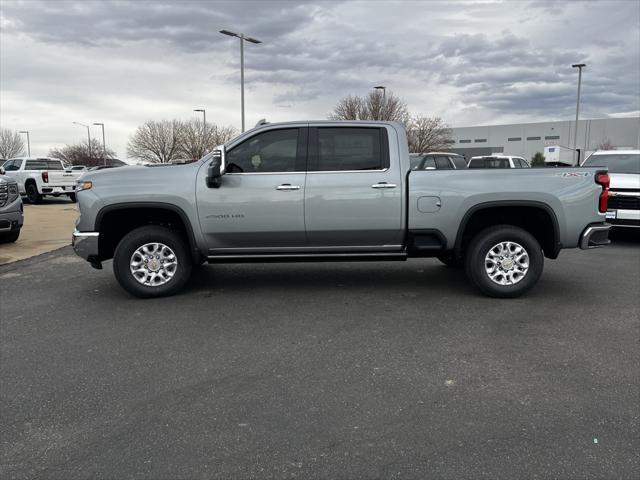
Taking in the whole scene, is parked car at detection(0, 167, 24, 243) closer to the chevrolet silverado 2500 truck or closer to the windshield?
the chevrolet silverado 2500 truck

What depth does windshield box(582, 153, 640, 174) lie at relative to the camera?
11211 millimetres

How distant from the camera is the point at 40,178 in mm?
20812

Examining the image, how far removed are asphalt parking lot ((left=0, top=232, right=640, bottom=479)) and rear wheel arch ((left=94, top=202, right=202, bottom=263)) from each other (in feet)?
2.06

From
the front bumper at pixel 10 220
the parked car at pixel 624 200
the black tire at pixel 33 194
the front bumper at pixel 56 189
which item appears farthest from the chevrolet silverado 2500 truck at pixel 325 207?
the black tire at pixel 33 194

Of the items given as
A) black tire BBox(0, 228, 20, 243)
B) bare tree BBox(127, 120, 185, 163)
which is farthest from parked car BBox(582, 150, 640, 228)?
bare tree BBox(127, 120, 185, 163)

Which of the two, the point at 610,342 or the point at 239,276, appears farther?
the point at 239,276

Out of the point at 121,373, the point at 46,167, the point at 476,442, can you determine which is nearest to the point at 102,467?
the point at 121,373

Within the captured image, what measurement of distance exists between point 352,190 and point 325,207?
0.35 meters

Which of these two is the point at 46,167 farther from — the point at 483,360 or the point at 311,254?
the point at 483,360

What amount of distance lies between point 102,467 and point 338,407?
1400mm

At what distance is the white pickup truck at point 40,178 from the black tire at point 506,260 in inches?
724

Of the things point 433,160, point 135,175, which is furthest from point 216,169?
point 433,160


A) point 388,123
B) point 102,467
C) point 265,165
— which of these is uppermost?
point 388,123

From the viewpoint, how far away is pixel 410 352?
14.3 ft
